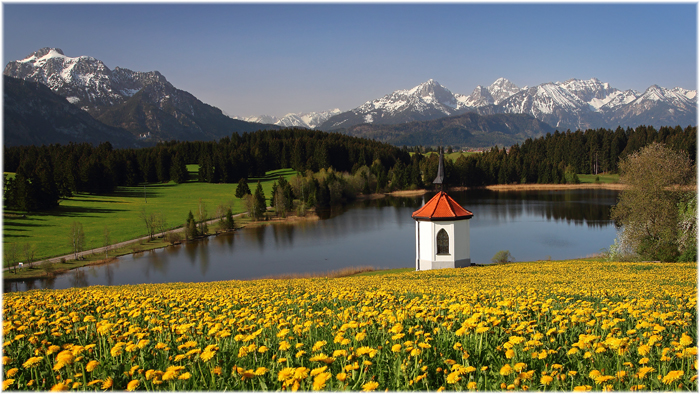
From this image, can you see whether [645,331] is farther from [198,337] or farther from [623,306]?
[198,337]

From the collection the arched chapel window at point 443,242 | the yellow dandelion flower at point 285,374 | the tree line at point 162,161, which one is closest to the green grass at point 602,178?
the tree line at point 162,161

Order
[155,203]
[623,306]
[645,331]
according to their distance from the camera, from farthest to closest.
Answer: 1. [155,203]
2. [623,306]
3. [645,331]

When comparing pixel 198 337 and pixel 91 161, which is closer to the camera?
pixel 198 337

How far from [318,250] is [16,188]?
4822 centimetres

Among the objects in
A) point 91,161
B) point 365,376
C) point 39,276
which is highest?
point 91,161

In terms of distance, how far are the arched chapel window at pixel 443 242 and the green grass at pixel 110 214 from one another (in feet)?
135

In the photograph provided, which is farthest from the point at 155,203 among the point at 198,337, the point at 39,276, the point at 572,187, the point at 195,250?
the point at 572,187

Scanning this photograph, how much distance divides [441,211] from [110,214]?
2530 inches

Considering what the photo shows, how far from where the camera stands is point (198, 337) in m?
5.61

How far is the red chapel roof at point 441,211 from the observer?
2762 centimetres

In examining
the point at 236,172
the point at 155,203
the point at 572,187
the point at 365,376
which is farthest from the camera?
the point at 236,172

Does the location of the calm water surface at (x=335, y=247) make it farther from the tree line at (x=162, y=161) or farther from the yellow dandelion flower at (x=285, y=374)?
the yellow dandelion flower at (x=285, y=374)

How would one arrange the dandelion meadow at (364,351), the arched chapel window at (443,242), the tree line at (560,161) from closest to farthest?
the dandelion meadow at (364,351)
the arched chapel window at (443,242)
the tree line at (560,161)

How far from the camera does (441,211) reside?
2809cm
